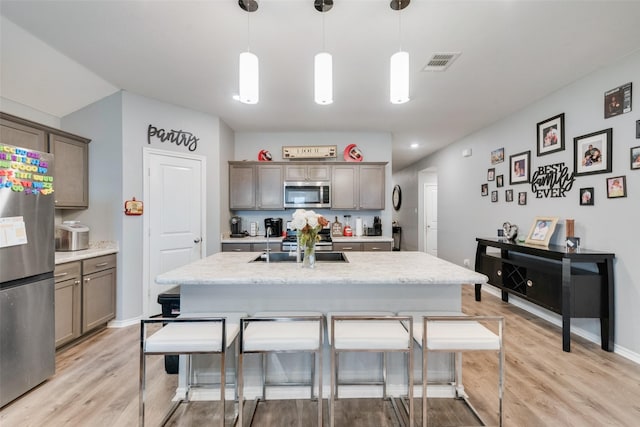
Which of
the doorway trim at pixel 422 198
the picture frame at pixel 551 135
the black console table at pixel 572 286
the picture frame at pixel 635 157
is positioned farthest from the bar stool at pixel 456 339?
the doorway trim at pixel 422 198

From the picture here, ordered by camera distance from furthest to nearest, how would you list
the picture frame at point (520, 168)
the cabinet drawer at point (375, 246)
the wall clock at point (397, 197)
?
the wall clock at point (397, 197) < the cabinet drawer at point (375, 246) < the picture frame at point (520, 168)

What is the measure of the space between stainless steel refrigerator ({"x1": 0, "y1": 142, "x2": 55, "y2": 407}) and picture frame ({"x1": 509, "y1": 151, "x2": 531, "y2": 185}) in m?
4.98

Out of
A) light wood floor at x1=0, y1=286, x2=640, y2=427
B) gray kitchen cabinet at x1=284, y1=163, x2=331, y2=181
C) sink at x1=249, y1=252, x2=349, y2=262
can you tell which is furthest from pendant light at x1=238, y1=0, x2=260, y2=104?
gray kitchen cabinet at x1=284, y1=163, x2=331, y2=181

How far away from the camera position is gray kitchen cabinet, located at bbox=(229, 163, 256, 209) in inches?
179

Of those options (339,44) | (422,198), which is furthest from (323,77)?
(422,198)

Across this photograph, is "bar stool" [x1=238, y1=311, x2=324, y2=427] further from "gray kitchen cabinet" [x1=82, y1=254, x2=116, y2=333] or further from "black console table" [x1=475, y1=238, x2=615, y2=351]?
"black console table" [x1=475, y1=238, x2=615, y2=351]

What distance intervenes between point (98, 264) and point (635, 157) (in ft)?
16.8

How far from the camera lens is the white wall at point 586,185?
249 centimetres

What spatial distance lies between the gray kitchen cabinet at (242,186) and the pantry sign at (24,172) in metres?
2.47

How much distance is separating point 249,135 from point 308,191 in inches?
57.4

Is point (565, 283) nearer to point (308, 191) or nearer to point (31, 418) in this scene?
point (308, 191)

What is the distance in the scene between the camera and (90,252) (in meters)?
2.93

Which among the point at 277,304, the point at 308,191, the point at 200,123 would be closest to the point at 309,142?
the point at 308,191

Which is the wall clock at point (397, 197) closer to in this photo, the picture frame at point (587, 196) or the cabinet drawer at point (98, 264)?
the picture frame at point (587, 196)
